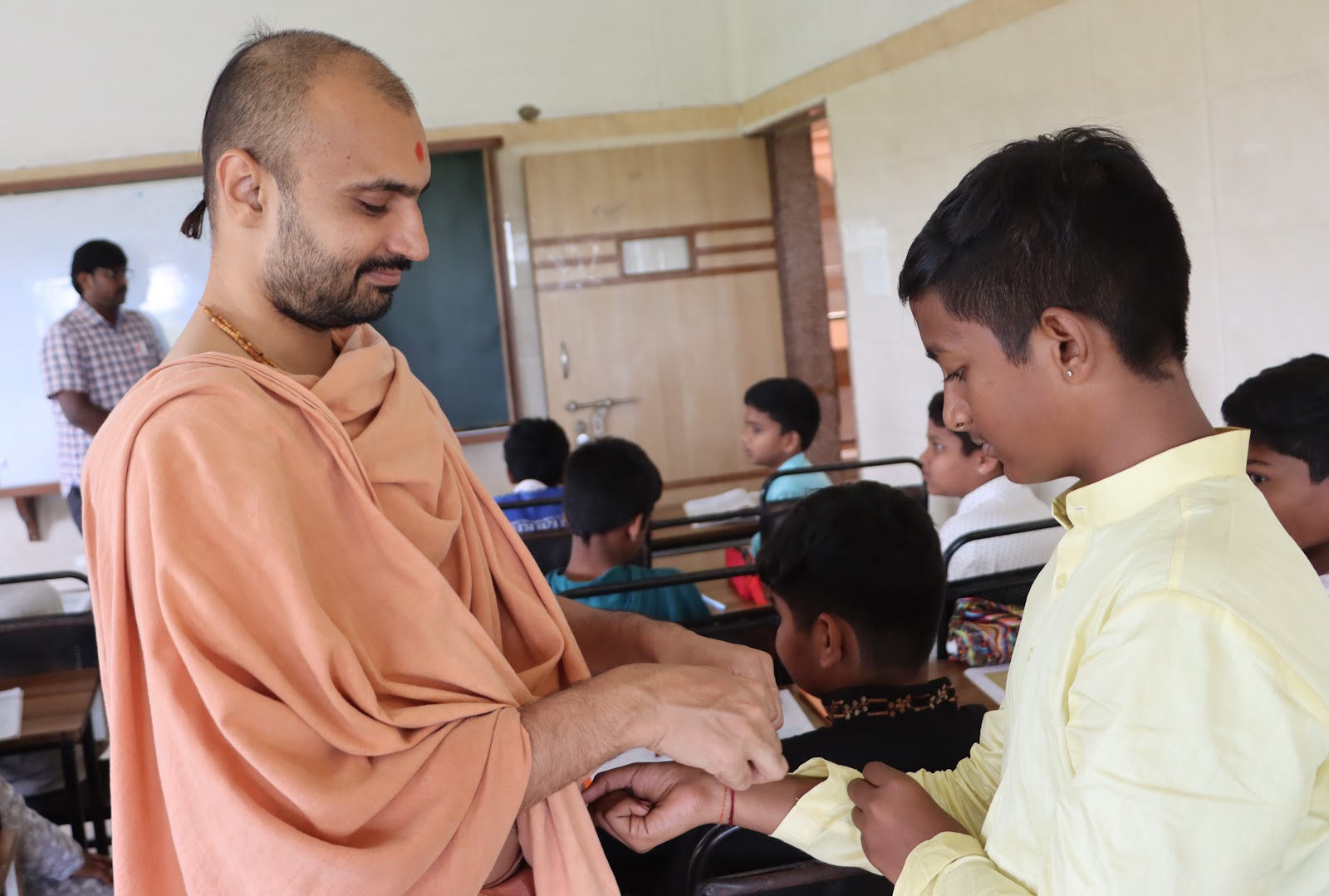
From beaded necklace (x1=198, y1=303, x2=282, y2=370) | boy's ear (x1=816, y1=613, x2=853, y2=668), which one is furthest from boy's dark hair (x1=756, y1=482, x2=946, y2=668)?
beaded necklace (x1=198, y1=303, x2=282, y2=370)

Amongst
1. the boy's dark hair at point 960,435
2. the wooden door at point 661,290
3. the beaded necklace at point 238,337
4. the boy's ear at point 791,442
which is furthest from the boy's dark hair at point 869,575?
the wooden door at point 661,290

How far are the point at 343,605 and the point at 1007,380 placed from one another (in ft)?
2.12

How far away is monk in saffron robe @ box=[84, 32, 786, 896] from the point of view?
3.23ft

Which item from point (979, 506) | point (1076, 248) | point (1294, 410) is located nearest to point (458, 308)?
point (979, 506)

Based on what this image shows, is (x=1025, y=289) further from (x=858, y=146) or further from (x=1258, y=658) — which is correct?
(x=858, y=146)

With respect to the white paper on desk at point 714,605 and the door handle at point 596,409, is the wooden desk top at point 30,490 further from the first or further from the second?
the white paper on desk at point 714,605

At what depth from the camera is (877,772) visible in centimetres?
122

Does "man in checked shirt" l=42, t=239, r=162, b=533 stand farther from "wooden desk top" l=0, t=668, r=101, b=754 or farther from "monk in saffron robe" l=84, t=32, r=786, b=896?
"monk in saffron robe" l=84, t=32, r=786, b=896

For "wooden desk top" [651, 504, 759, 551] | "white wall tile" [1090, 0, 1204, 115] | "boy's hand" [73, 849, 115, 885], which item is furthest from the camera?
"wooden desk top" [651, 504, 759, 551]

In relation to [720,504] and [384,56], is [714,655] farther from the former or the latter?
[384,56]

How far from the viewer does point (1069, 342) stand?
3.24 ft

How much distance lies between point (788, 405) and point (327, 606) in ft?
10.3

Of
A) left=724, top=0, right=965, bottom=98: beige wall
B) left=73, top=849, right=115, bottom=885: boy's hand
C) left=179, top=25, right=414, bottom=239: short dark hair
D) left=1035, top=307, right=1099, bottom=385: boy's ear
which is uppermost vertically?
left=724, top=0, right=965, bottom=98: beige wall

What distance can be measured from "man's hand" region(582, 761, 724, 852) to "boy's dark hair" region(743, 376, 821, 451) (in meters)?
2.83
